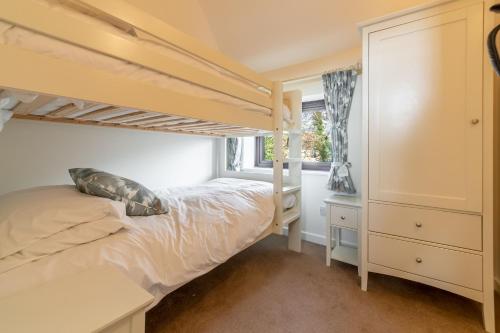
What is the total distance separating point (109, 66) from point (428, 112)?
1.66m

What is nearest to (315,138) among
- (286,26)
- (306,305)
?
(286,26)

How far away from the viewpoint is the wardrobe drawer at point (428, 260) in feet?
4.02

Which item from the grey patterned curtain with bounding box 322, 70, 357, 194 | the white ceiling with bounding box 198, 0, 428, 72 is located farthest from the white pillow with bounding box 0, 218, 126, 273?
the white ceiling with bounding box 198, 0, 428, 72

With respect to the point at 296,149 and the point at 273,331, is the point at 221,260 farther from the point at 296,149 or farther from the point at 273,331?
the point at 296,149

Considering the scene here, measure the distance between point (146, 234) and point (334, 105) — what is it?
1937mm

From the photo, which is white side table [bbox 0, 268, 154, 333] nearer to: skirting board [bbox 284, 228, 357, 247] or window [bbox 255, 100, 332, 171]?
skirting board [bbox 284, 228, 357, 247]

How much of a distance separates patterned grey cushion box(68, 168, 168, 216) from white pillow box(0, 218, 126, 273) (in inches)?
9.2

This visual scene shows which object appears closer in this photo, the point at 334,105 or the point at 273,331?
the point at 273,331

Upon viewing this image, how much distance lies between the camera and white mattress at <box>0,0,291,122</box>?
0.61 m

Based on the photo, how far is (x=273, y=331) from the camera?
3.93ft

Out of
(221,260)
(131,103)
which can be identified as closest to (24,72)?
(131,103)

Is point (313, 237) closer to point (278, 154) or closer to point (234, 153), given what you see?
point (278, 154)

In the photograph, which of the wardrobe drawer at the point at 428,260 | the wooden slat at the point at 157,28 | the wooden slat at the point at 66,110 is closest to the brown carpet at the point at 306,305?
the wardrobe drawer at the point at 428,260

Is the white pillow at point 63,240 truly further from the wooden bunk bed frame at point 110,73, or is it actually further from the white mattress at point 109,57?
the white mattress at point 109,57
